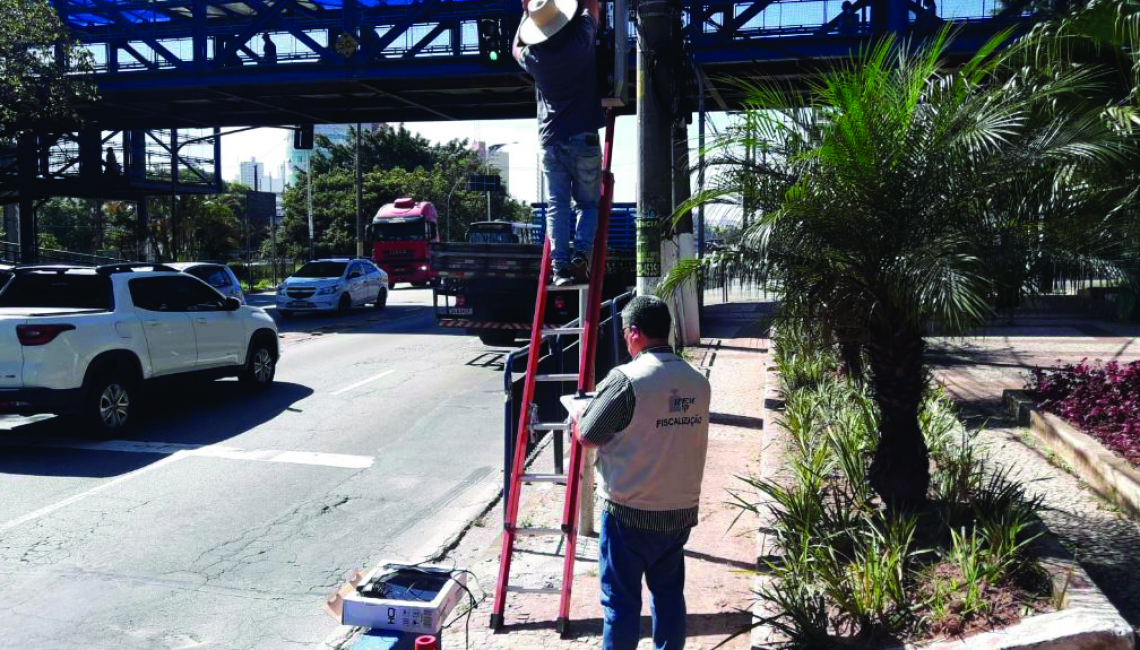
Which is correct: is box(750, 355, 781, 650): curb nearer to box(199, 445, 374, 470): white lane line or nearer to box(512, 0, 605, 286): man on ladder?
box(512, 0, 605, 286): man on ladder

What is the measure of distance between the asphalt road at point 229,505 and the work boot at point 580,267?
245 cm

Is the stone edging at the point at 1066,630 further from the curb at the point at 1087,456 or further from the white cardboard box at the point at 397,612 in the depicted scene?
the curb at the point at 1087,456

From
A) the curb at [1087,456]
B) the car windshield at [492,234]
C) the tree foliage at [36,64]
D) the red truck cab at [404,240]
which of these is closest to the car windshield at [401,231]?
the red truck cab at [404,240]

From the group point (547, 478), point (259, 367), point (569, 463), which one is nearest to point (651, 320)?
point (569, 463)

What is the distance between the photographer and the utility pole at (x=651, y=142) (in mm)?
11039

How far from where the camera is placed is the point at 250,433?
1097cm

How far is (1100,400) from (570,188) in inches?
204

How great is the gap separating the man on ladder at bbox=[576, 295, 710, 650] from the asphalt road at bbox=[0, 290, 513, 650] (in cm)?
220

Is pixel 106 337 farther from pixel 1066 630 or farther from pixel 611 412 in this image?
pixel 1066 630

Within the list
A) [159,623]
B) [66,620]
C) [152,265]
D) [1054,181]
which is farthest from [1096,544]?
[152,265]

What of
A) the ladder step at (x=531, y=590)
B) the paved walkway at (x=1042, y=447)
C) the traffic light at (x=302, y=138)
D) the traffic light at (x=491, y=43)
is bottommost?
the ladder step at (x=531, y=590)

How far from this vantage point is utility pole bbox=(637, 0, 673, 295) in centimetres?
1104

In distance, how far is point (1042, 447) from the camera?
8.20 meters

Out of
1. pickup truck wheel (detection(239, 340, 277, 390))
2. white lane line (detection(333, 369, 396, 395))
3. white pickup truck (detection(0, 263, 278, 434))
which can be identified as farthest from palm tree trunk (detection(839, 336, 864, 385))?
pickup truck wheel (detection(239, 340, 277, 390))
